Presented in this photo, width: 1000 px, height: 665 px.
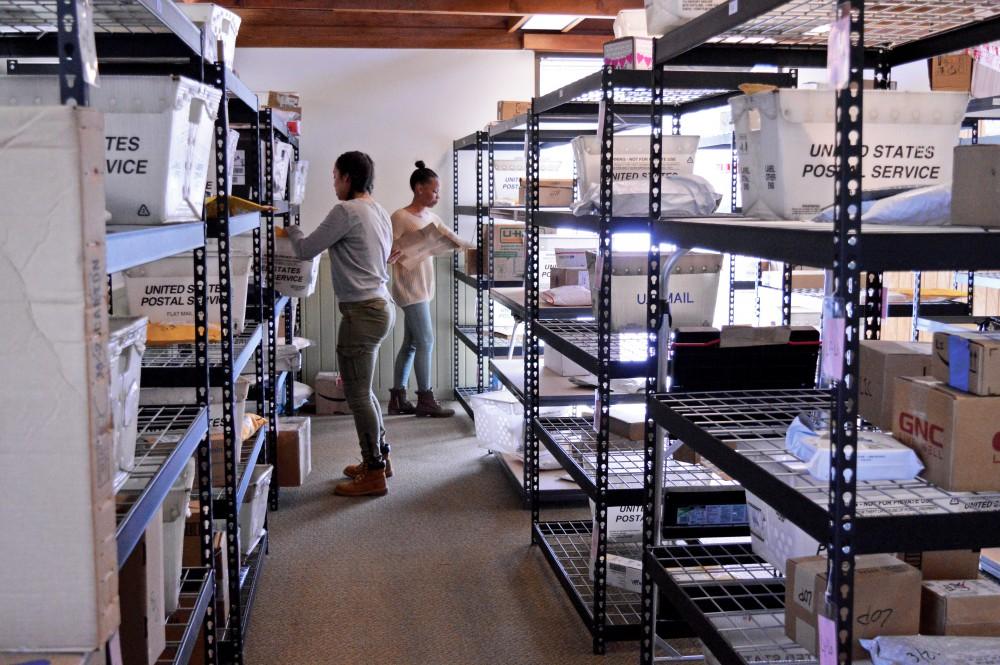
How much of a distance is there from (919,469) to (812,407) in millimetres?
706

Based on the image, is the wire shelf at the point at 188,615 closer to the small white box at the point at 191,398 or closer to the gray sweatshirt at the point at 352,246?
the small white box at the point at 191,398

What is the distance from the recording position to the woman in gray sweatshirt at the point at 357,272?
476 cm

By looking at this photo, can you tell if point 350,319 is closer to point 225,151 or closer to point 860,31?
point 225,151

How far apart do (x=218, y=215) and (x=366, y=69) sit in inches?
190

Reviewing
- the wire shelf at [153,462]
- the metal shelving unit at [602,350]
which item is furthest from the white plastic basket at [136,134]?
the metal shelving unit at [602,350]

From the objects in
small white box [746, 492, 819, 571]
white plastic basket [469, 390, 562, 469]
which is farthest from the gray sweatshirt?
small white box [746, 492, 819, 571]

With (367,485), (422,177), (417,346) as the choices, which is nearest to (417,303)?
(417,346)

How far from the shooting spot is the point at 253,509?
3826mm

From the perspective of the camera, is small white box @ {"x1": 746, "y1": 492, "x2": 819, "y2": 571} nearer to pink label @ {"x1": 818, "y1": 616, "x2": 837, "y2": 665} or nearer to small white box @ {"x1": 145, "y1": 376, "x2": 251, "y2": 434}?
pink label @ {"x1": 818, "y1": 616, "x2": 837, "y2": 665}

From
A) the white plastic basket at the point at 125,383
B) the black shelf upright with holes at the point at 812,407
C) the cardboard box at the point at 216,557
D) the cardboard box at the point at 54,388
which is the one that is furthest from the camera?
the cardboard box at the point at 216,557

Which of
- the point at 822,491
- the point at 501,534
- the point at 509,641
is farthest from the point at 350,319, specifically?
the point at 822,491

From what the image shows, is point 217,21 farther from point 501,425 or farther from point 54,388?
point 501,425

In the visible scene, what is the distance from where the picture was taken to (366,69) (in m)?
7.35

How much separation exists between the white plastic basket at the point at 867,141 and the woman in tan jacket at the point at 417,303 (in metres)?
4.43
